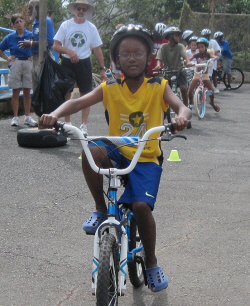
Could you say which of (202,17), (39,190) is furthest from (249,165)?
(202,17)

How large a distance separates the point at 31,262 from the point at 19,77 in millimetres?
6322

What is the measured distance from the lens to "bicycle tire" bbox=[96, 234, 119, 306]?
297 cm

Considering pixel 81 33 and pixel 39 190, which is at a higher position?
pixel 81 33

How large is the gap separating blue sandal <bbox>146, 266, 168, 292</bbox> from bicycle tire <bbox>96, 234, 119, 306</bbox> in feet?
1.73

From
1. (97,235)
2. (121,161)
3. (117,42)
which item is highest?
(117,42)

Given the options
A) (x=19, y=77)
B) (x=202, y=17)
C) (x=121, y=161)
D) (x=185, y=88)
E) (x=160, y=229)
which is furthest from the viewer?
(x=202, y=17)

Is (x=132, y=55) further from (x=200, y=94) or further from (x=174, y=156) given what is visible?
(x=200, y=94)

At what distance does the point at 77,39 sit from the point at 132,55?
17.7 ft

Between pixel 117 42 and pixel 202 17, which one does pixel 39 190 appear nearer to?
pixel 117 42

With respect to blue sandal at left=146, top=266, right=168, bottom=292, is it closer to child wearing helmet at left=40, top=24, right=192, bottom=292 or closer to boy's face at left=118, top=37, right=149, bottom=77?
child wearing helmet at left=40, top=24, right=192, bottom=292

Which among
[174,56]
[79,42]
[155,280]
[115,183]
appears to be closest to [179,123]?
[115,183]

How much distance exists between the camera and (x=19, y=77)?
10289 millimetres

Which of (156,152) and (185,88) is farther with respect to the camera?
(185,88)

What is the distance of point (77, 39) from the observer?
9008 millimetres
